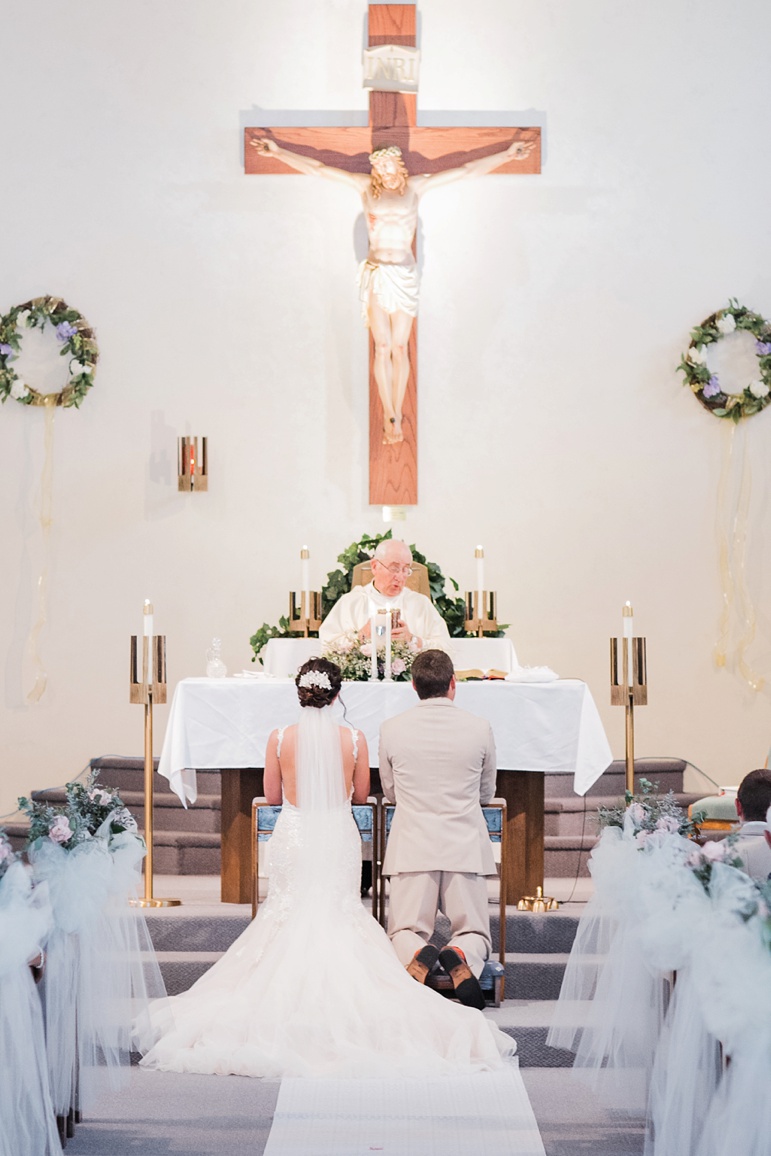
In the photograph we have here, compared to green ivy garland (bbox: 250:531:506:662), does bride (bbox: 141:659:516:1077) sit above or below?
below

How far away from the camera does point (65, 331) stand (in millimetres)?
9172

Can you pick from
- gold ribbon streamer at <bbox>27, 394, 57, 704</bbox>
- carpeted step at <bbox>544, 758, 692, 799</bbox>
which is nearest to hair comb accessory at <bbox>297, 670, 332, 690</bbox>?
carpeted step at <bbox>544, 758, 692, 799</bbox>

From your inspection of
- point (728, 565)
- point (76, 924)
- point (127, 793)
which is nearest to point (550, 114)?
point (728, 565)

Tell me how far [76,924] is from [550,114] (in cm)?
697

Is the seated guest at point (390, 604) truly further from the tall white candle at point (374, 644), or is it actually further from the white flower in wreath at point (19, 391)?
the white flower in wreath at point (19, 391)

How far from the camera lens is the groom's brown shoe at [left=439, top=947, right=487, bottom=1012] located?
5.04 meters

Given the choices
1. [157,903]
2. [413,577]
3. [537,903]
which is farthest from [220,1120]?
[413,577]

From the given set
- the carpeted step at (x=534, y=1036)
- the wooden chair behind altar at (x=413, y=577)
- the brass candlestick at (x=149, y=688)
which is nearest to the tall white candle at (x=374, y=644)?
the brass candlestick at (x=149, y=688)

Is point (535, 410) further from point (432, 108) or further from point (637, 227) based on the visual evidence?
point (432, 108)

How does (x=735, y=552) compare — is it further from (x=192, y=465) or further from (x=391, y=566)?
(x=192, y=465)

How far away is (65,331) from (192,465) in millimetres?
1192

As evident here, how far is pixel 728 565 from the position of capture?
9227 millimetres

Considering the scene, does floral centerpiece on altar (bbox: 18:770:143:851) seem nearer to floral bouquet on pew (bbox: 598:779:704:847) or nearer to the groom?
the groom

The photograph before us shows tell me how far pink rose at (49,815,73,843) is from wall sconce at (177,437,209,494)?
519 cm
